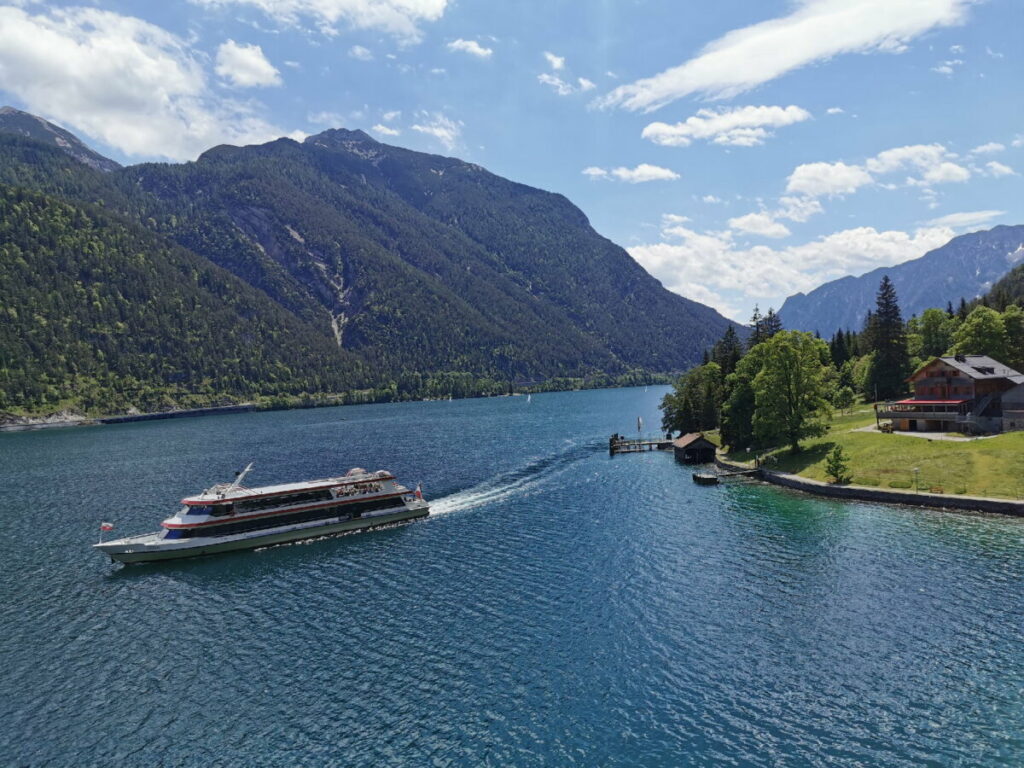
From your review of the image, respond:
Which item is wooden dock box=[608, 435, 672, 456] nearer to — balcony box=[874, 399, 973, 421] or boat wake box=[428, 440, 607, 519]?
boat wake box=[428, 440, 607, 519]

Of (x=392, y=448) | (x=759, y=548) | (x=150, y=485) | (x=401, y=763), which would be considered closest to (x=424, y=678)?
(x=401, y=763)

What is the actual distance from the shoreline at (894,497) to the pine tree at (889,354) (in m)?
55.2

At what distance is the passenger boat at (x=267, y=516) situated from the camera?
206ft

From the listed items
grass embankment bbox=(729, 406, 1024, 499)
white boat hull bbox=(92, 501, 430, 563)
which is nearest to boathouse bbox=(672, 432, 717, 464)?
grass embankment bbox=(729, 406, 1024, 499)

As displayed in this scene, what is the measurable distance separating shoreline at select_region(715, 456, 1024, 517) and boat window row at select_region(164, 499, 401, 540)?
56.3 metres

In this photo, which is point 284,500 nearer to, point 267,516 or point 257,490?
point 267,516

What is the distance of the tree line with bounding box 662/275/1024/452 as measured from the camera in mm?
92500

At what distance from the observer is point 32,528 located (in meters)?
76.2

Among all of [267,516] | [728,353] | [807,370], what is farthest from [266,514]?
[728,353]

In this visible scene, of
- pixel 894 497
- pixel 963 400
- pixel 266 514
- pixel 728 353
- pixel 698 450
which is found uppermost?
pixel 728 353

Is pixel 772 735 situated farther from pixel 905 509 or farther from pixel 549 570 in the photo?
pixel 905 509

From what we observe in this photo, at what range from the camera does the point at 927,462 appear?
7588 cm

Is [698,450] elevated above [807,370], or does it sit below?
below

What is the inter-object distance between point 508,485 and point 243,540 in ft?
132
